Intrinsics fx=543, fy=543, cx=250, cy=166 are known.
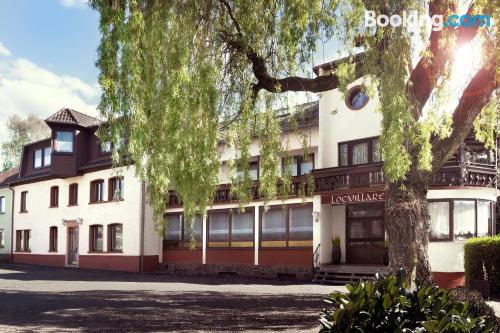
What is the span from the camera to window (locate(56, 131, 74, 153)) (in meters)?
33.4

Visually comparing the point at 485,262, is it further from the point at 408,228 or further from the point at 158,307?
the point at 158,307

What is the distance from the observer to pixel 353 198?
21.3 metres

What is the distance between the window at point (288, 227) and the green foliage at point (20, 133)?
35.3m

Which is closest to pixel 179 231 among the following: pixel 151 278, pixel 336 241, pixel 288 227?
pixel 151 278

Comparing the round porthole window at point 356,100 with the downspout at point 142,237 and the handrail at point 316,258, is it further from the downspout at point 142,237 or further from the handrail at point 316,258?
the downspout at point 142,237

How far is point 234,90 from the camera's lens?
40.4ft

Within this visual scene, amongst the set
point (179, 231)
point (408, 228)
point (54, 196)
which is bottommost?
point (179, 231)

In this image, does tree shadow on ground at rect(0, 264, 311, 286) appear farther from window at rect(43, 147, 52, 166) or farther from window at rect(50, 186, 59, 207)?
window at rect(43, 147, 52, 166)

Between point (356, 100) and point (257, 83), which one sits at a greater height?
point (356, 100)

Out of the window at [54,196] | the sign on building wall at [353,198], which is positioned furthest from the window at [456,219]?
the window at [54,196]

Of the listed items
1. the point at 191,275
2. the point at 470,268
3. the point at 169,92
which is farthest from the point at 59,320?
the point at 191,275

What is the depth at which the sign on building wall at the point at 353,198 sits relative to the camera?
20469mm

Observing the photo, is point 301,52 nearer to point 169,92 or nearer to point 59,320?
point 169,92

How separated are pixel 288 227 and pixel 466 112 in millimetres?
14279
